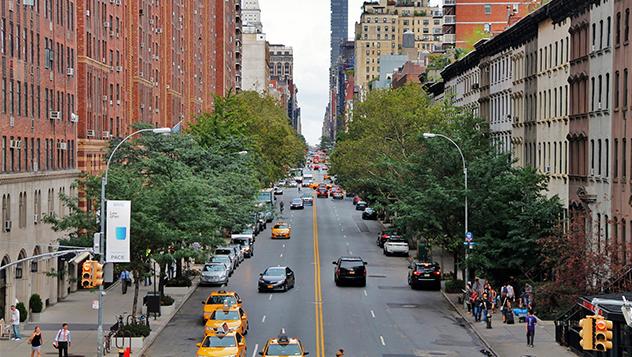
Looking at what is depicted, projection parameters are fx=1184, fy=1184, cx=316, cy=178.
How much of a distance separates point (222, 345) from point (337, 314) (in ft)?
58.3

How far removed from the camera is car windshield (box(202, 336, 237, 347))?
4025 centimetres

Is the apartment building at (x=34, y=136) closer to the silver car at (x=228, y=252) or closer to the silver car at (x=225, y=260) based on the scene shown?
the silver car at (x=225, y=260)

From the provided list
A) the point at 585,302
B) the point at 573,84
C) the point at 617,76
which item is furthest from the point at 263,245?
the point at 585,302

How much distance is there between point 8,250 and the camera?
179 ft

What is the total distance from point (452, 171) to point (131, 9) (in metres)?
39.0

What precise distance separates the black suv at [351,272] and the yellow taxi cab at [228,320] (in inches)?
838

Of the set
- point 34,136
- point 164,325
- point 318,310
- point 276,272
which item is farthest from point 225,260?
point 164,325

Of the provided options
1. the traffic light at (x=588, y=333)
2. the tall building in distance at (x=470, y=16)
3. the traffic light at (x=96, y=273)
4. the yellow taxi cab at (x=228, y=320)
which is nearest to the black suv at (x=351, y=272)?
the yellow taxi cab at (x=228, y=320)

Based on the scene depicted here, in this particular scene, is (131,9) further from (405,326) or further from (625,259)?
(625,259)

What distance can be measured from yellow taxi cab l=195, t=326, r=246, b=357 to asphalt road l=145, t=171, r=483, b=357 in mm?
4441

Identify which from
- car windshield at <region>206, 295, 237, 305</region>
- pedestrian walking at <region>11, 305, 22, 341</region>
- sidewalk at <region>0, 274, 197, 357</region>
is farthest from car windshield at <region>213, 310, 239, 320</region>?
pedestrian walking at <region>11, 305, 22, 341</region>

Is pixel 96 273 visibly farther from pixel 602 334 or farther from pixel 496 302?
pixel 496 302

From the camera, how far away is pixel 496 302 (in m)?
60.6

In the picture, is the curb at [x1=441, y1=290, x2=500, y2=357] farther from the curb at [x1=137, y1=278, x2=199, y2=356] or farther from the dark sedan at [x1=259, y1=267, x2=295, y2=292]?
the curb at [x1=137, y1=278, x2=199, y2=356]
